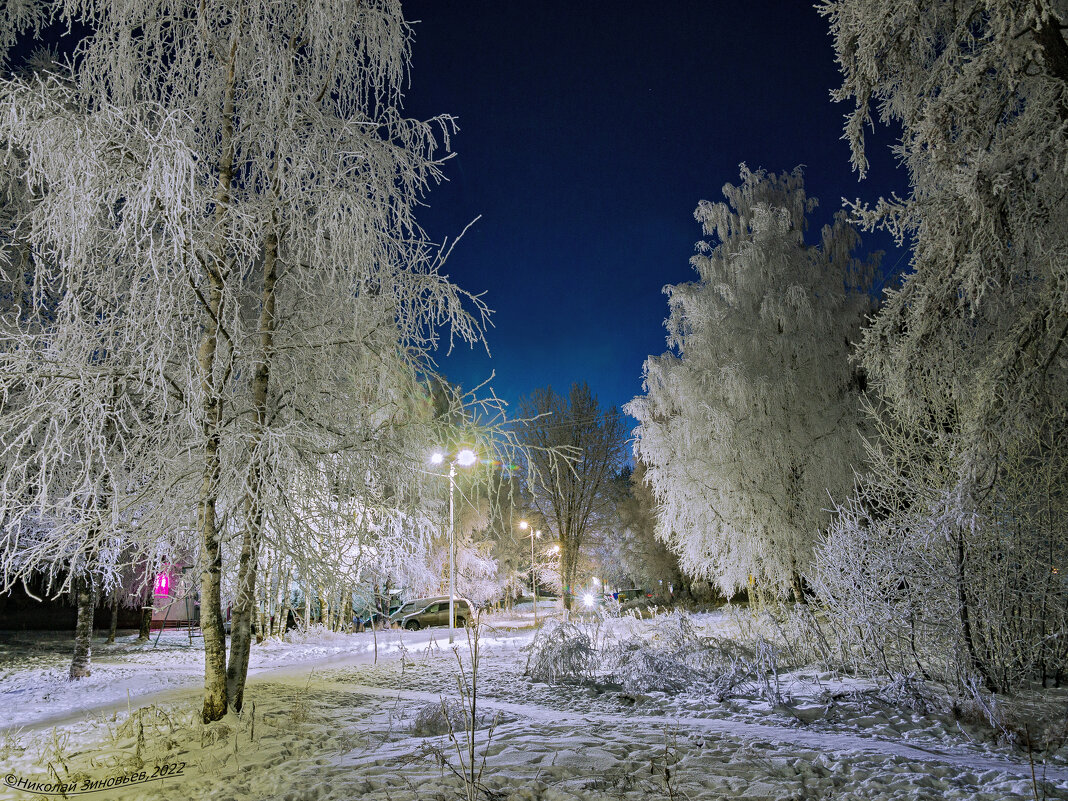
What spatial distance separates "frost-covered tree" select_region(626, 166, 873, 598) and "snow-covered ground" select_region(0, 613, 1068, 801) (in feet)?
19.9

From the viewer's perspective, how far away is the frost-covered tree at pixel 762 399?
12.1 m

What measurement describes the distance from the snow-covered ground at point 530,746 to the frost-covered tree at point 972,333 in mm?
1133

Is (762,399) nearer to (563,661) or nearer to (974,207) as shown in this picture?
(563,661)

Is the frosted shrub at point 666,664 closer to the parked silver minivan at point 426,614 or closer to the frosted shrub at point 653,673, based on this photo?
the frosted shrub at point 653,673

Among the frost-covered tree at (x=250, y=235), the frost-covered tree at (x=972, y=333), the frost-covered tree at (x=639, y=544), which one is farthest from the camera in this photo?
the frost-covered tree at (x=639, y=544)

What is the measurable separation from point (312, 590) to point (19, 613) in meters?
22.5

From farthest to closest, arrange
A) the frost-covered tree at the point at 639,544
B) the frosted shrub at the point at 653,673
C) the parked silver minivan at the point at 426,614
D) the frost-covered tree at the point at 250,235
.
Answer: the frost-covered tree at the point at 639,544
the parked silver minivan at the point at 426,614
the frosted shrub at the point at 653,673
the frost-covered tree at the point at 250,235

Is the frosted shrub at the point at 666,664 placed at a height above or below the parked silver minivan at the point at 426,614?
above

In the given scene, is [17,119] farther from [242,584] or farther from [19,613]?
[19,613]

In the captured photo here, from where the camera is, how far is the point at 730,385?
40.9ft

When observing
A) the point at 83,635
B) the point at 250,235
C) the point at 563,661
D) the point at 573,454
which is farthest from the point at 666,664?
the point at 573,454

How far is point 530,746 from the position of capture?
4.17 meters

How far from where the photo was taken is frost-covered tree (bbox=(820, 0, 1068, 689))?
479 centimetres

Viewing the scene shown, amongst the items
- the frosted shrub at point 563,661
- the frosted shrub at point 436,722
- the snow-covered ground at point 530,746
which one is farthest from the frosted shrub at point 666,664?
the frosted shrub at point 436,722
